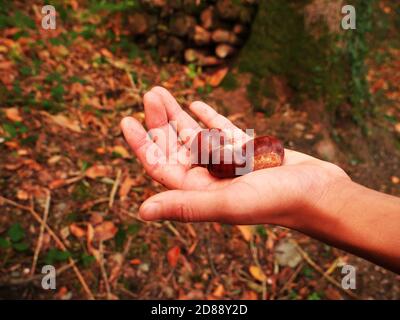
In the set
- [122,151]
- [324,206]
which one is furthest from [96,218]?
[324,206]

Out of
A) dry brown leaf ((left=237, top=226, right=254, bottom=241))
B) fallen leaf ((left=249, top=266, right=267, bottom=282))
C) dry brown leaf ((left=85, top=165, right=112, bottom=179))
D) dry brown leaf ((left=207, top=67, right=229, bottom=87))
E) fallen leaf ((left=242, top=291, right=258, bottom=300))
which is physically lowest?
fallen leaf ((left=242, top=291, right=258, bottom=300))

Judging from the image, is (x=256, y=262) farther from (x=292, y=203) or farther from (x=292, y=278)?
(x=292, y=203)

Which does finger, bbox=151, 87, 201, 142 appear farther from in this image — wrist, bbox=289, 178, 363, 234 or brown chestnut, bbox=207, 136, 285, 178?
wrist, bbox=289, 178, 363, 234

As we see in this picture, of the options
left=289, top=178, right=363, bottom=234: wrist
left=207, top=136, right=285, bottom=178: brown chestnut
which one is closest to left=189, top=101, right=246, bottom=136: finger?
left=207, top=136, right=285, bottom=178: brown chestnut

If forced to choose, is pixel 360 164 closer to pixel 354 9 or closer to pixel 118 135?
pixel 354 9

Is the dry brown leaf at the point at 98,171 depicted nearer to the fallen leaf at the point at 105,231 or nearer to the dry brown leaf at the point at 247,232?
the fallen leaf at the point at 105,231
